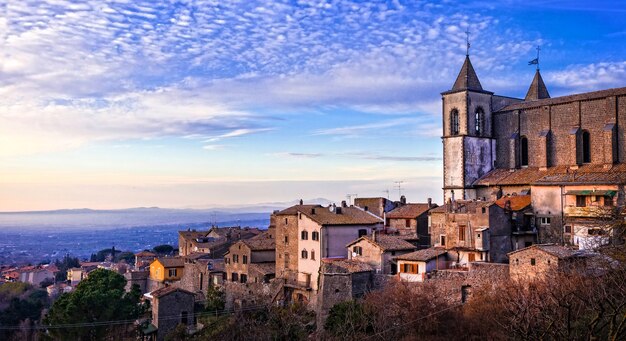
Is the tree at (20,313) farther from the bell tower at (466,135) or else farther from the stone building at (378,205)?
the bell tower at (466,135)

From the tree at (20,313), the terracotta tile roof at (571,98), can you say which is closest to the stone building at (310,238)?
the terracotta tile roof at (571,98)

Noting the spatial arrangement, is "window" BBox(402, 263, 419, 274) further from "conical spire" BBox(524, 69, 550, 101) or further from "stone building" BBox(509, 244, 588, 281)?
"conical spire" BBox(524, 69, 550, 101)

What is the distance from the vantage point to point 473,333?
27.6 meters

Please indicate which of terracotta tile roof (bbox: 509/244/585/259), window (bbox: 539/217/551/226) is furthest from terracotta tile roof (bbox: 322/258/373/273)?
window (bbox: 539/217/551/226)

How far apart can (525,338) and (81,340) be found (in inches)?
1377

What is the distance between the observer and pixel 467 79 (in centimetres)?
4981

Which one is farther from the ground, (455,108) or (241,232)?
(455,108)

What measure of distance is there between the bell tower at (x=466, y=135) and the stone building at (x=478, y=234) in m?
9.51

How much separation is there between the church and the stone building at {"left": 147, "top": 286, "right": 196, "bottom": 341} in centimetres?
1836

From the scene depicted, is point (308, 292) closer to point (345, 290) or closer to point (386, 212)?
point (345, 290)

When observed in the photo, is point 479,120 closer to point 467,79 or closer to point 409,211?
point 467,79

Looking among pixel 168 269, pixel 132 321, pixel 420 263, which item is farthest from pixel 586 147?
pixel 168 269

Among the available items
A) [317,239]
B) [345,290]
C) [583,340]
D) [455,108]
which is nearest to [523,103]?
[455,108]

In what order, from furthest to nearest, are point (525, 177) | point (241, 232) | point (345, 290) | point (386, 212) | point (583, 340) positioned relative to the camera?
point (241, 232), point (386, 212), point (525, 177), point (345, 290), point (583, 340)
